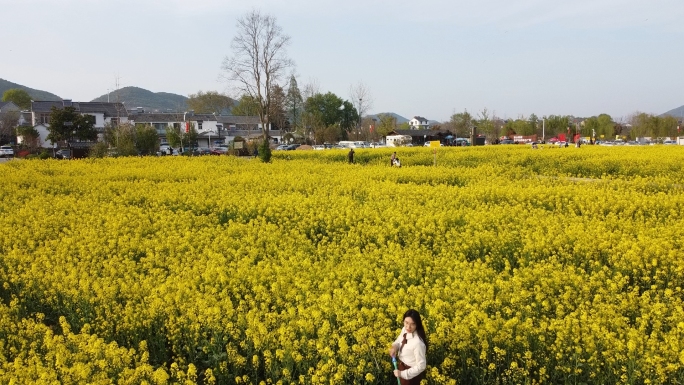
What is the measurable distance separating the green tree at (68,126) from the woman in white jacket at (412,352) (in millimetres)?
52589

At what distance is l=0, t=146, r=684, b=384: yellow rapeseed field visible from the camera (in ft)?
15.7

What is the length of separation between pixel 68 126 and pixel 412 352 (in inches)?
2134

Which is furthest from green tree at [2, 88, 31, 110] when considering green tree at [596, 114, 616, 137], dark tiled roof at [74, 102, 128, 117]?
green tree at [596, 114, 616, 137]

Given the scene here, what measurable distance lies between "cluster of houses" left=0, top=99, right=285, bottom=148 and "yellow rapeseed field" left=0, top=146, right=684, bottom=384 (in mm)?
56183

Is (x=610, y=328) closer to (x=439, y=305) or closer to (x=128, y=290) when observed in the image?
(x=439, y=305)

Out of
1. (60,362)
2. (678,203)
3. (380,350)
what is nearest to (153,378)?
(60,362)

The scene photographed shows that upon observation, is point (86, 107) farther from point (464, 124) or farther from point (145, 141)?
point (464, 124)

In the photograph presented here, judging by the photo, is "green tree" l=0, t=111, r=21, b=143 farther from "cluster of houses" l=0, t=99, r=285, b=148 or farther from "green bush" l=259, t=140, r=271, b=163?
"green bush" l=259, t=140, r=271, b=163

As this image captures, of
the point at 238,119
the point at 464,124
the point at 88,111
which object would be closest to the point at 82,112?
the point at 88,111

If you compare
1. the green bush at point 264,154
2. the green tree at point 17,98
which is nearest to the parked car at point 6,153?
the green bush at point 264,154

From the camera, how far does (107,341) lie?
589cm

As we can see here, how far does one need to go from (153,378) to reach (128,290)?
8.30 feet

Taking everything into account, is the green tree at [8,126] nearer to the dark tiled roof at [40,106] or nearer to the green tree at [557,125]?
the dark tiled roof at [40,106]

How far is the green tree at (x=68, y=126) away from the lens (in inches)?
1935
